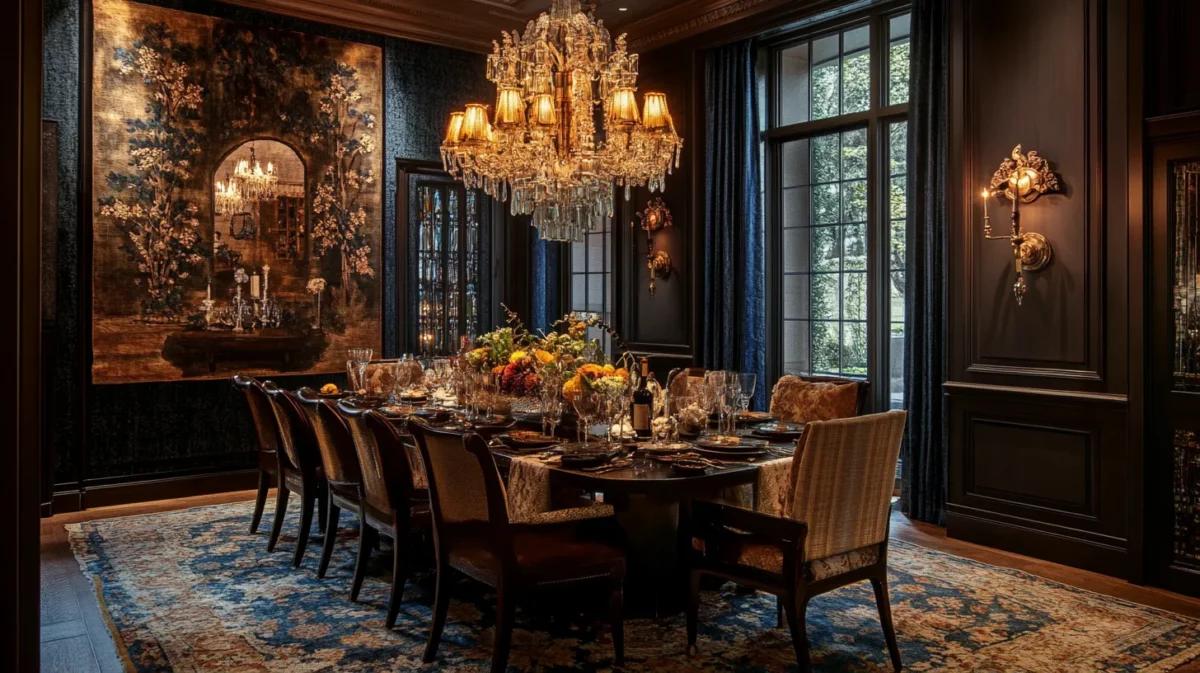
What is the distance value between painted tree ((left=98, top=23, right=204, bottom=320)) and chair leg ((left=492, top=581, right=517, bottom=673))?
434 centimetres

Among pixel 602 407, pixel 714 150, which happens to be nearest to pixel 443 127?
pixel 714 150

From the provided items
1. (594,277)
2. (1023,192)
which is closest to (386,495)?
(1023,192)

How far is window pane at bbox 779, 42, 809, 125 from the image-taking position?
257 inches

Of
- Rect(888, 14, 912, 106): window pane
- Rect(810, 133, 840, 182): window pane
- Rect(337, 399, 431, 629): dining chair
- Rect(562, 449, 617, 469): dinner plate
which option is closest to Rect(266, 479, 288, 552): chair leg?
Rect(337, 399, 431, 629): dining chair

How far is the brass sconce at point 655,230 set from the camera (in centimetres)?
714

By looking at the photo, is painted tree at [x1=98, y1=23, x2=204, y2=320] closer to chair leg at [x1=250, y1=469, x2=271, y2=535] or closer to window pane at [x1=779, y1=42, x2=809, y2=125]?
chair leg at [x1=250, y1=469, x2=271, y2=535]

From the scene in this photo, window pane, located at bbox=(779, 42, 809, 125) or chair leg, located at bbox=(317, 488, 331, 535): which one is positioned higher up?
window pane, located at bbox=(779, 42, 809, 125)

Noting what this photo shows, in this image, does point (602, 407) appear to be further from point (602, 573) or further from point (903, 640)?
point (903, 640)

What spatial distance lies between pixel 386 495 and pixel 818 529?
1757 millimetres

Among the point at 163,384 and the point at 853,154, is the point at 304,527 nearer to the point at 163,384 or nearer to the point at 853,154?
the point at 163,384

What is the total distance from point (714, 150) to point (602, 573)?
Result: 174 inches

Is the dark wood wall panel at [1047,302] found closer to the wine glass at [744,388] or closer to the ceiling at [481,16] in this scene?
the wine glass at [744,388]

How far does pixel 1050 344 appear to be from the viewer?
4.63 m

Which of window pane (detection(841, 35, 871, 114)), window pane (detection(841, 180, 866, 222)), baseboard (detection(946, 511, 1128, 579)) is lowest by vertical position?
baseboard (detection(946, 511, 1128, 579))
